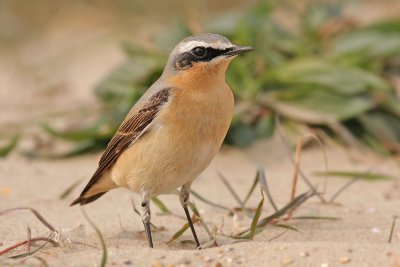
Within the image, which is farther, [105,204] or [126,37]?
[126,37]

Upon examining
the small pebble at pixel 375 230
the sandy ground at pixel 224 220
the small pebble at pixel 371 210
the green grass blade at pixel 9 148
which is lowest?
the small pebble at pixel 371 210

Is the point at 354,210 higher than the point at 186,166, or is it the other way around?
the point at 186,166

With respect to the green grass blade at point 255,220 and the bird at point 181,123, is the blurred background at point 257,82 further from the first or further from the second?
the green grass blade at point 255,220

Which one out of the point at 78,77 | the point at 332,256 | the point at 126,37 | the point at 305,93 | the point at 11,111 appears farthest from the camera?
the point at 126,37

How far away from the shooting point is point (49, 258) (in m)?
4.99

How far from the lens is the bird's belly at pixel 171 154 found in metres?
5.53

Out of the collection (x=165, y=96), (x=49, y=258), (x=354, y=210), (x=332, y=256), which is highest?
(x=165, y=96)

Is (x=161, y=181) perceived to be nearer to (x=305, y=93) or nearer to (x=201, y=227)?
(x=201, y=227)

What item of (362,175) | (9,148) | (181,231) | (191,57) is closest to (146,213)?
(181,231)

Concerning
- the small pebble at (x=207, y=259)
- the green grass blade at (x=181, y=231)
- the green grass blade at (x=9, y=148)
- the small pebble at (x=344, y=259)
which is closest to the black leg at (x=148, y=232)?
the green grass blade at (x=181, y=231)

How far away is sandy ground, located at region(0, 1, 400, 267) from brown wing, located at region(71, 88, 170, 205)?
0.44 m

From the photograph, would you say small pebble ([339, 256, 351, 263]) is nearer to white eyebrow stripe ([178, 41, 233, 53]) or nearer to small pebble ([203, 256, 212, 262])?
small pebble ([203, 256, 212, 262])

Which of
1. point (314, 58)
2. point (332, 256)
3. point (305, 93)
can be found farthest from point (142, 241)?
point (314, 58)

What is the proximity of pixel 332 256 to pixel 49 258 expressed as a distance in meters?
1.68
